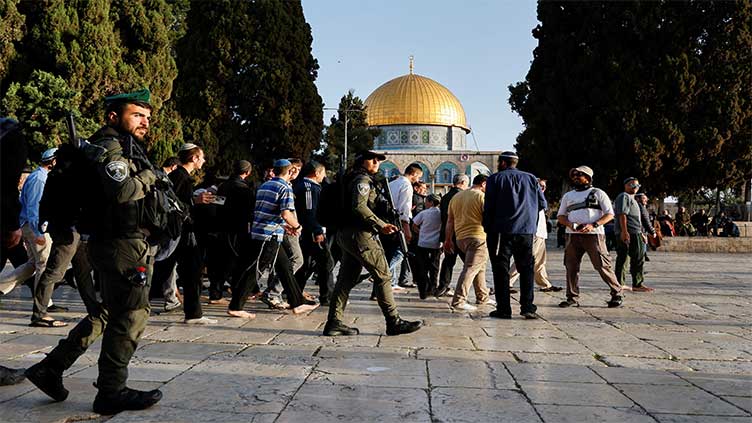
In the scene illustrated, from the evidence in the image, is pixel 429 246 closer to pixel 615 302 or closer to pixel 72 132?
pixel 615 302

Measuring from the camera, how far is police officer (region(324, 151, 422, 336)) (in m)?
5.22

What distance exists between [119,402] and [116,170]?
1130 mm

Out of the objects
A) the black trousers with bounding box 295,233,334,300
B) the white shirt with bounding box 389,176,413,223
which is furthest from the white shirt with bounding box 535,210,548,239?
the black trousers with bounding box 295,233,334,300

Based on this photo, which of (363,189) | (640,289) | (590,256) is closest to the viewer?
(363,189)

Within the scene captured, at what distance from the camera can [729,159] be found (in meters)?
23.0

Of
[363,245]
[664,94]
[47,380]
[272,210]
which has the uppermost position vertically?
[664,94]

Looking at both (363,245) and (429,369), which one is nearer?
(429,369)

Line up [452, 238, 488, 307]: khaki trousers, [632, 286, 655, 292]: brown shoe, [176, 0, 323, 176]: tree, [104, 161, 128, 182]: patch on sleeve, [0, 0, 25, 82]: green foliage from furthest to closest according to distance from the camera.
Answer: [176, 0, 323, 176]: tree < [0, 0, 25, 82]: green foliage < [632, 286, 655, 292]: brown shoe < [452, 238, 488, 307]: khaki trousers < [104, 161, 128, 182]: patch on sleeve

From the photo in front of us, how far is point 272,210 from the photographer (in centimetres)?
646

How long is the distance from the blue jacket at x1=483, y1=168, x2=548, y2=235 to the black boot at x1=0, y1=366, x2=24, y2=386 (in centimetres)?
448

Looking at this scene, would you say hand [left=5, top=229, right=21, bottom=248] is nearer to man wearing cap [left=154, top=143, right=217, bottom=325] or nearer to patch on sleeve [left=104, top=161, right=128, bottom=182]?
patch on sleeve [left=104, top=161, right=128, bottom=182]

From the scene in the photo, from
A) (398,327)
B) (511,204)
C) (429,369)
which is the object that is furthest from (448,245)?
(429,369)

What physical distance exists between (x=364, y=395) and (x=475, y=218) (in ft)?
13.3

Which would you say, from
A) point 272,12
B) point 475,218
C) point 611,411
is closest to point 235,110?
point 272,12
